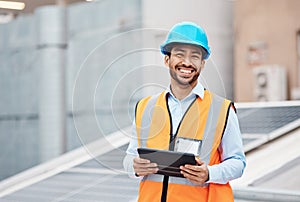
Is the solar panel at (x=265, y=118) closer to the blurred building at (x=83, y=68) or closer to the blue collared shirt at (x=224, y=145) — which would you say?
the blurred building at (x=83, y=68)

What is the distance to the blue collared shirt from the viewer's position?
1.47m

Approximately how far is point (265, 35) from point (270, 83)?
66cm

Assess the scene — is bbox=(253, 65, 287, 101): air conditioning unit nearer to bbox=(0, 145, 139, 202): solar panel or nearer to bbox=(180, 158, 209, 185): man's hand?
bbox=(0, 145, 139, 202): solar panel

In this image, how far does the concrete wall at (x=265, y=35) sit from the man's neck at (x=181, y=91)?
5880mm

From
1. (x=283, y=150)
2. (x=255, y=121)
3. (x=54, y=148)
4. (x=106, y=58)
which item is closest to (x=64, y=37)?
(x=54, y=148)

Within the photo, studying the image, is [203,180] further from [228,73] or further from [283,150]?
[228,73]

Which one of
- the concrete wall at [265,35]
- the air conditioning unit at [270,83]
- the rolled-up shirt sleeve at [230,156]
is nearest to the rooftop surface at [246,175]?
the rolled-up shirt sleeve at [230,156]

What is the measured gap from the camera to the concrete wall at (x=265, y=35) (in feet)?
23.6

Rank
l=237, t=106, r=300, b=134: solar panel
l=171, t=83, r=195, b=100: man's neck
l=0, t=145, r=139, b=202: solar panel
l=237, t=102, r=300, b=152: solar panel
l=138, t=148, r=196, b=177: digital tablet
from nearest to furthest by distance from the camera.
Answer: l=138, t=148, r=196, b=177: digital tablet, l=171, t=83, r=195, b=100: man's neck, l=0, t=145, r=139, b=202: solar panel, l=237, t=102, r=300, b=152: solar panel, l=237, t=106, r=300, b=134: solar panel

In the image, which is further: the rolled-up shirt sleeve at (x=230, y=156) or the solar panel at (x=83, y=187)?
the solar panel at (x=83, y=187)

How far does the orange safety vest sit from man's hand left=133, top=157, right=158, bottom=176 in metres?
0.05

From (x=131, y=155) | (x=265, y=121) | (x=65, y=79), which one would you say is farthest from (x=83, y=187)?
(x=131, y=155)

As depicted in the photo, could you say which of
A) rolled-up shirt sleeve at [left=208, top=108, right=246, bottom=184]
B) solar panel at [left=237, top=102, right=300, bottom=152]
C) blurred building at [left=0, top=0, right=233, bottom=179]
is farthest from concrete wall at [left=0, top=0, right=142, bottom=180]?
solar panel at [left=237, top=102, right=300, bottom=152]

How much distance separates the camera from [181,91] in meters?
1.48
